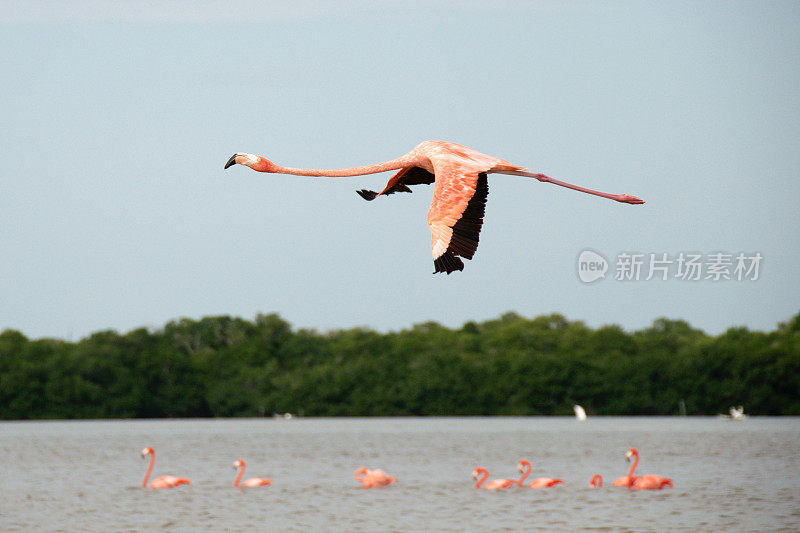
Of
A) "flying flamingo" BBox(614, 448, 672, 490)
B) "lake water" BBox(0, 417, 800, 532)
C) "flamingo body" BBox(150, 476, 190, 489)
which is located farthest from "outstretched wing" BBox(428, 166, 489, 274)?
"flamingo body" BBox(150, 476, 190, 489)

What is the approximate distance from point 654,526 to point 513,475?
52.0 feet

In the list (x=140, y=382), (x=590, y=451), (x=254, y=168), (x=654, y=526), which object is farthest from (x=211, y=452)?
(x=254, y=168)

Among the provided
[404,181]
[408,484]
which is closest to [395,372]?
[408,484]

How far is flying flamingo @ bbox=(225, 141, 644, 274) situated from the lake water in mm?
24832

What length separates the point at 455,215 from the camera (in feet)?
18.0

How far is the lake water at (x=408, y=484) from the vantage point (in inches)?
1287

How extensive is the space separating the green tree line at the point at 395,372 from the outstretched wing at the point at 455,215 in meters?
84.0

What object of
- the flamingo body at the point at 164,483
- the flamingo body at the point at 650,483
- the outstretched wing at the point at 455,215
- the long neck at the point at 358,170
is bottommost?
the flamingo body at the point at 164,483

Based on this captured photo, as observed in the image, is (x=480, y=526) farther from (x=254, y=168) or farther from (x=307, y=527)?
(x=254, y=168)

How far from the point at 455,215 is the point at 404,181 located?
1759 mm

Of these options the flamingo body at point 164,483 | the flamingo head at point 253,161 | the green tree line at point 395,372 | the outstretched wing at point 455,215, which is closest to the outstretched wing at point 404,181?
the flamingo head at point 253,161

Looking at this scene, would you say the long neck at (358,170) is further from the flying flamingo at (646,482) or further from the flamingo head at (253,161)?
the flying flamingo at (646,482)

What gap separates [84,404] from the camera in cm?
9306

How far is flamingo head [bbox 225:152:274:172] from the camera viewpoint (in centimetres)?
710
